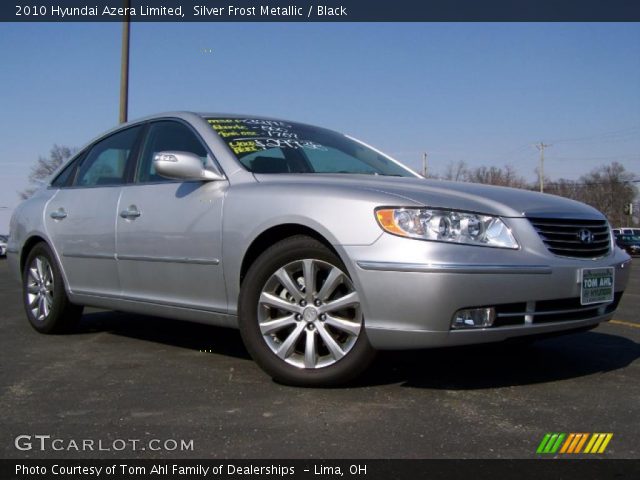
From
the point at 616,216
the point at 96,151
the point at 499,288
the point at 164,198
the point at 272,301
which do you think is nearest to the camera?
the point at 499,288

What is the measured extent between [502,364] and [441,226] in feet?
4.36

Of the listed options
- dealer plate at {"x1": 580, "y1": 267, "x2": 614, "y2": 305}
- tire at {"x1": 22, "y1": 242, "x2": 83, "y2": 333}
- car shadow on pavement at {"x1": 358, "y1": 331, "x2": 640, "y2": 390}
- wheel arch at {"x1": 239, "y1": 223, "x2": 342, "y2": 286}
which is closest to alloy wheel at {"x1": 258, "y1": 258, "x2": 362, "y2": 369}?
wheel arch at {"x1": 239, "y1": 223, "x2": 342, "y2": 286}

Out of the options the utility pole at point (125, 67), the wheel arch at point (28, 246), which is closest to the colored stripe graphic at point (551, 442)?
the wheel arch at point (28, 246)

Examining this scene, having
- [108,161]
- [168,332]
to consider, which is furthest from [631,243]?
[108,161]

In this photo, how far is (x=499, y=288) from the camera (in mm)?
3121

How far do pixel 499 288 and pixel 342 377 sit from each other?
839 mm

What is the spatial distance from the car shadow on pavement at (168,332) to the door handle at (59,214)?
0.92 metres

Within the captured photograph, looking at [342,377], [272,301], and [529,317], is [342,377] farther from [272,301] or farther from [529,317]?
[529,317]

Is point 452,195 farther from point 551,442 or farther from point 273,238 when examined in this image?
point 551,442

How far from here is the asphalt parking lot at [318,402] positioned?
2596mm

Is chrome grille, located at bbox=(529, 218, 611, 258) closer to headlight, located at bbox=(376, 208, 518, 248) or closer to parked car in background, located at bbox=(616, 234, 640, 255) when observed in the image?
headlight, located at bbox=(376, 208, 518, 248)

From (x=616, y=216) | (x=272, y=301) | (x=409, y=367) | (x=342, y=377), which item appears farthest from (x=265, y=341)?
(x=616, y=216)

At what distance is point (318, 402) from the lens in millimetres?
3164

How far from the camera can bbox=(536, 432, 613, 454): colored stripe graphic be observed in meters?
2.53
